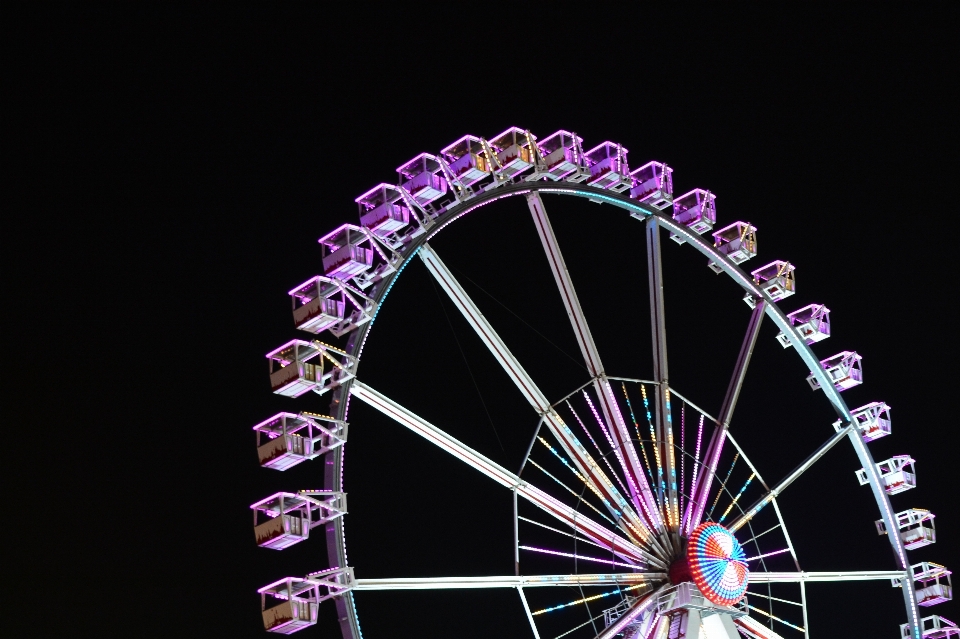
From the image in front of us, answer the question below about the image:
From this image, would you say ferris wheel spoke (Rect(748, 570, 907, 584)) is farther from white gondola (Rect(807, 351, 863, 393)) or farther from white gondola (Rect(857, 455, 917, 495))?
white gondola (Rect(807, 351, 863, 393))

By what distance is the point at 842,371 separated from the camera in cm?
2838

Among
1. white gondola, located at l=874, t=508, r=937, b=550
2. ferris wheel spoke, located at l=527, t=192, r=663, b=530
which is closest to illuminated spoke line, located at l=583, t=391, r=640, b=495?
ferris wheel spoke, located at l=527, t=192, r=663, b=530

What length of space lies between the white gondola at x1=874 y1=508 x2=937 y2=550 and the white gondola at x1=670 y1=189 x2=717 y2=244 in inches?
246

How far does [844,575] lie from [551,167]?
8596 millimetres

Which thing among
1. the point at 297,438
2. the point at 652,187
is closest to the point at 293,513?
the point at 297,438

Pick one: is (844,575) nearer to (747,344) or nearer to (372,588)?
(747,344)

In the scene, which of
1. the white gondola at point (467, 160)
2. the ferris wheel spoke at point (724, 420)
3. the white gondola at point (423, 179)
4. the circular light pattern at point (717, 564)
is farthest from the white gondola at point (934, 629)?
the white gondola at point (423, 179)

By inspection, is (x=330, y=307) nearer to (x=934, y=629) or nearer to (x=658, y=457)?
(x=658, y=457)

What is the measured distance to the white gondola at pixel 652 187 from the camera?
26.5 meters

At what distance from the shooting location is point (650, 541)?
22609 mm

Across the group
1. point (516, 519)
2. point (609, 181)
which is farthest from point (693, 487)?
point (609, 181)

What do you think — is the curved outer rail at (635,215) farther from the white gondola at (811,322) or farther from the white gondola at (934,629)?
the white gondola at (811,322)

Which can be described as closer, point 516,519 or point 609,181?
point 516,519

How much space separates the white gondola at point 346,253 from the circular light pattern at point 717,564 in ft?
20.3
